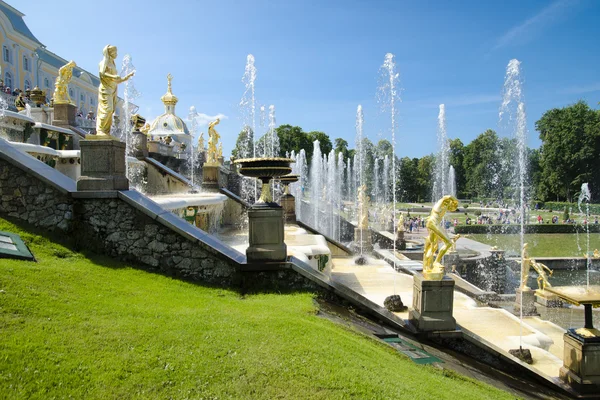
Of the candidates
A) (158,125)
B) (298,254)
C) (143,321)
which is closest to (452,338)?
(298,254)

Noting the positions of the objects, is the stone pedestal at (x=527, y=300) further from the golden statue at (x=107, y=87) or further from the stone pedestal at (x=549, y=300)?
the golden statue at (x=107, y=87)

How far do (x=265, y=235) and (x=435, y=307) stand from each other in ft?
10.9

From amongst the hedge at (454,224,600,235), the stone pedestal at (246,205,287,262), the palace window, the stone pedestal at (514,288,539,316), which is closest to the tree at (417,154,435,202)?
the hedge at (454,224,600,235)

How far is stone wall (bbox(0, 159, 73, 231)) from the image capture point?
741 cm

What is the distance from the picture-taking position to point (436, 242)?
797 centimetres

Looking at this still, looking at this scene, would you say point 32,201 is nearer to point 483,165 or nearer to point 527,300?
point 527,300

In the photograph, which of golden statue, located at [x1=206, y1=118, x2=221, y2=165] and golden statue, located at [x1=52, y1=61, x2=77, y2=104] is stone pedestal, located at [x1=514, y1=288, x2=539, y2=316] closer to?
golden statue, located at [x1=206, y1=118, x2=221, y2=165]

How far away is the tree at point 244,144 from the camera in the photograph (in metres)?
70.1

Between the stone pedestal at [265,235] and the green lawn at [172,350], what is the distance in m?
1.58

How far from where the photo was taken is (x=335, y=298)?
295 inches

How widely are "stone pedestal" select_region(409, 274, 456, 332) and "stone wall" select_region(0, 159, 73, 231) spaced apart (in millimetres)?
6463

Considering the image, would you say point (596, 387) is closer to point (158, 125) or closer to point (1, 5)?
point (1, 5)

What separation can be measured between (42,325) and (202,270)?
140 inches

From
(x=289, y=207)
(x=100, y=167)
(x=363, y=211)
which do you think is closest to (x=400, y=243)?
(x=363, y=211)
